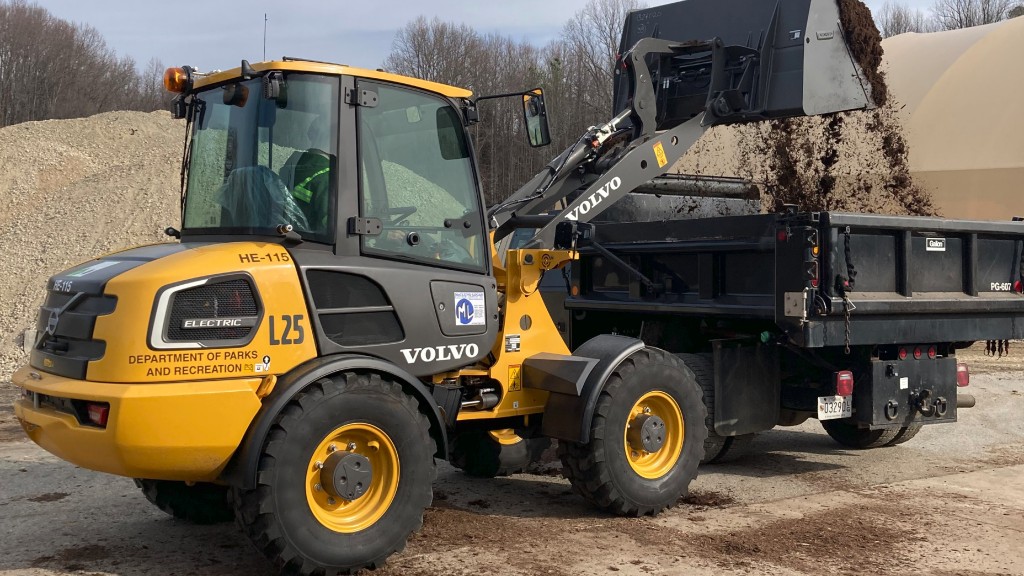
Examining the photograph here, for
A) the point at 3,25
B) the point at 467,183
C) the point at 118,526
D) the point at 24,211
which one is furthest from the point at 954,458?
the point at 3,25

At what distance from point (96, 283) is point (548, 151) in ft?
132

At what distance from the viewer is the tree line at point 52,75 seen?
52094 millimetres

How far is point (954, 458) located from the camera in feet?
26.1

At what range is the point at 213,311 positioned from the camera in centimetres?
452

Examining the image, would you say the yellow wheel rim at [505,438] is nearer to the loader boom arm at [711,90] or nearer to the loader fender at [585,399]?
the loader fender at [585,399]

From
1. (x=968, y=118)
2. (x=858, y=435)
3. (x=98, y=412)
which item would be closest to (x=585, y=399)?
(x=98, y=412)

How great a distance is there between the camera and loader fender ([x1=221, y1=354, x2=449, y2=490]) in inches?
176

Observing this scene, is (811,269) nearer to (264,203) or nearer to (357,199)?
(357,199)

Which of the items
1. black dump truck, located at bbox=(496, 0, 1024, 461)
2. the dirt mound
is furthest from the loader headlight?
the dirt mound

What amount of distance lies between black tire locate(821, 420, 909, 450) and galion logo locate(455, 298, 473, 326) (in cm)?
411

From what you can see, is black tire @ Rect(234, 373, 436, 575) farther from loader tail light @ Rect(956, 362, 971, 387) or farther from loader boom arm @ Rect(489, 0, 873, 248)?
A: loader tail light @ Rect(956, 362, 971, 387)

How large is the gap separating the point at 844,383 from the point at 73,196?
24.5 metres

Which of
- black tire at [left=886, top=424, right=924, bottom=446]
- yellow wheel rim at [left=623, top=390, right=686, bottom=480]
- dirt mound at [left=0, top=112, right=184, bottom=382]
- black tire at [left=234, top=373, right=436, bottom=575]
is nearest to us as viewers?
black tire at [left=234, top=373, right=436, bottom=575]

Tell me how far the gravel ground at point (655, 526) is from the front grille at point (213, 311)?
1313 millimetres
